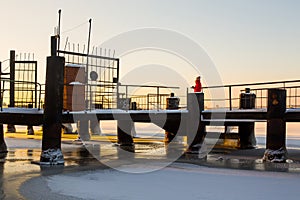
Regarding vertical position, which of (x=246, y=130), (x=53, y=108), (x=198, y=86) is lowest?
(x=246, y=130)

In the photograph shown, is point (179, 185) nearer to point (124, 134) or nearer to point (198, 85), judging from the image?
point (198, 85)

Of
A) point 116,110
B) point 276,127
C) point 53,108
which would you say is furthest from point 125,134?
point 276,127

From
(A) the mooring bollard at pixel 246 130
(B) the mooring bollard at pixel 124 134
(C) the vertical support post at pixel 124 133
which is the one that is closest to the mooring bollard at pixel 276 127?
(A) the mooring bollard at pixel 246 130

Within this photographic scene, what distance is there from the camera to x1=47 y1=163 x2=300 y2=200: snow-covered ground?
842 centimetres

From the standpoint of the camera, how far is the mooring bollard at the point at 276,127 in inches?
559

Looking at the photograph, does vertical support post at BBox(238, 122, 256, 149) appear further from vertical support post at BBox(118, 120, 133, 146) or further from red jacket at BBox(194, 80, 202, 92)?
vertical support post at BBox(118, 120, 133, 146)

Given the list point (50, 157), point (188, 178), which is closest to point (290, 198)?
point (188, 178)

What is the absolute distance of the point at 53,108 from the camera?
13172mm

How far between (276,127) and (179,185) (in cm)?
615

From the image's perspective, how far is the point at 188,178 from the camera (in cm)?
1069

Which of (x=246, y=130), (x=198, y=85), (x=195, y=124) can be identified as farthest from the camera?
(x=246, y=130)

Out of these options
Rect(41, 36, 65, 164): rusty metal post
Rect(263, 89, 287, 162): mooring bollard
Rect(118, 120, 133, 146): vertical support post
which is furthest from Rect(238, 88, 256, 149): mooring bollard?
Rect(41, 36, 65, 164): rusty metal post

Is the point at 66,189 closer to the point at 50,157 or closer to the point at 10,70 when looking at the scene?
the point at 50,157

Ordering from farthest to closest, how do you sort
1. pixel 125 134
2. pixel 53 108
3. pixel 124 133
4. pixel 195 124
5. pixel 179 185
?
pixel 124 133
pixel 125 134
pixel 195 124
pixel 53 108
pixel 179 185
